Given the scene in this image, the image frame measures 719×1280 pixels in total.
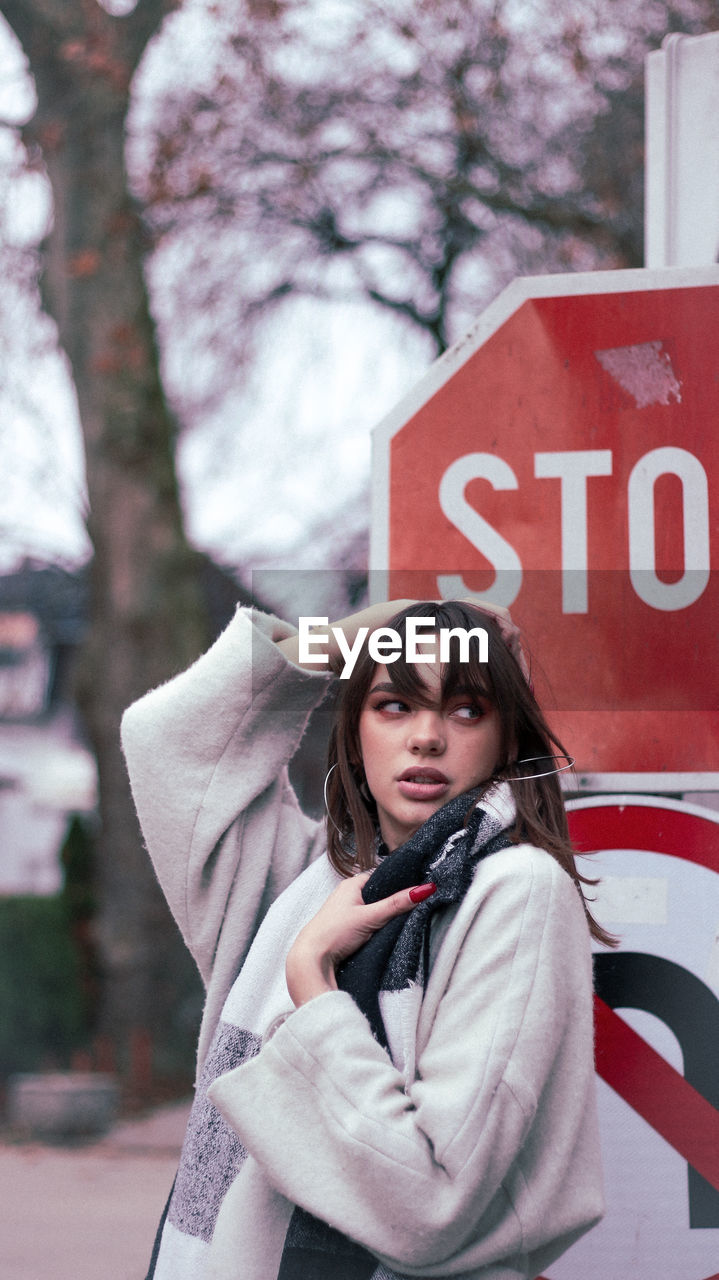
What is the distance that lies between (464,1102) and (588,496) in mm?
1081

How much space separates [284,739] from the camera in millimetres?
1931

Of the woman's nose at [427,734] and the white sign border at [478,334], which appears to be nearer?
the woman's nose at [427,734]

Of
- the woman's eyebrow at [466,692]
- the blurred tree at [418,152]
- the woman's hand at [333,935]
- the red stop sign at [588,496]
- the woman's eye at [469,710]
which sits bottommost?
the woman's hand at [333,935]

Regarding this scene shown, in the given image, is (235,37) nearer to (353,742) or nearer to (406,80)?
(406,80)

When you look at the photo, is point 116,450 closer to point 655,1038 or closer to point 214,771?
point 214,771

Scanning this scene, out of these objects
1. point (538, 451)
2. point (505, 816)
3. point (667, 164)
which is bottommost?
point (505, 816)

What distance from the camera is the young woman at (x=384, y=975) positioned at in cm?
138

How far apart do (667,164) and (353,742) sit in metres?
1.29

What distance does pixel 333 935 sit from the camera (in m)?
1.55

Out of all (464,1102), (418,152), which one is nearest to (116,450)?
(418,152)

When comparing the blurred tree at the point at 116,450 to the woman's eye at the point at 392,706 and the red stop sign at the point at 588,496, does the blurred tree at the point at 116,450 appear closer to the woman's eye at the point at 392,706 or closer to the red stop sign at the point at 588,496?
the red stop sign at the point at 588,496

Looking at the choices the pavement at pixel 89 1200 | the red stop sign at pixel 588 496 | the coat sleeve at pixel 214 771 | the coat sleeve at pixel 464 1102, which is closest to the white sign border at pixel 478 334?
the red stop sign at pixel 588 496

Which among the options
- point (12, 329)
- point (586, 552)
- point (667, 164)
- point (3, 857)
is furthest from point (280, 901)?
point (3, 857)

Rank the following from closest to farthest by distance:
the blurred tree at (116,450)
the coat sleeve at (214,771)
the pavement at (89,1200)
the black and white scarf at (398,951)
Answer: the black and white scarf at (398,951) → the coat sleeve at (214,771) → the pavement at (89,1200) → the blurred tree at (116,450)
